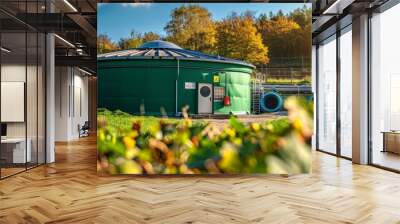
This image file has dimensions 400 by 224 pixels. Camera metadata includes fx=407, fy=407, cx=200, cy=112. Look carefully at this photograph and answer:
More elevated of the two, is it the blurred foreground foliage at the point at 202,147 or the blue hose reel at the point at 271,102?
the blue hose reel at the point at 271,102

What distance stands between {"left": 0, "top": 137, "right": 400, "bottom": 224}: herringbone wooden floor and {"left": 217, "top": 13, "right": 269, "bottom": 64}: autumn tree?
209cm

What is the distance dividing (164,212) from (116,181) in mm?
2238

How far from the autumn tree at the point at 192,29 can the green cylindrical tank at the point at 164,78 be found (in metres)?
0.14

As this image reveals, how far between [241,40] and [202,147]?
6.37 feet

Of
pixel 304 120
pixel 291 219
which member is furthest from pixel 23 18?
pixel 291 219

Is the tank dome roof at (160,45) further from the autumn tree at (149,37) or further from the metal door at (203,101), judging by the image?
the metal door at (203,101)

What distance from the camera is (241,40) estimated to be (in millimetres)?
6949

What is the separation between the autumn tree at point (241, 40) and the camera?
6.95 m

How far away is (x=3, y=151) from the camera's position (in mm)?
6820

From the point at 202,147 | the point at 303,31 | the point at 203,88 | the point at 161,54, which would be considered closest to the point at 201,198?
the point at 202,147

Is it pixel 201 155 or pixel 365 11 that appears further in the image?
pixel 365 11

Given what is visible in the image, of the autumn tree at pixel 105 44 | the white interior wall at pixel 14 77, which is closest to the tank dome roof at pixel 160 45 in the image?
Result: the autumn tree at pixel 105 44

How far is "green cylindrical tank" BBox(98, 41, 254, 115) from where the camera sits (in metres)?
6.88

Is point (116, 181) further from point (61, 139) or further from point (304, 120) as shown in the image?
point (61, 139)
